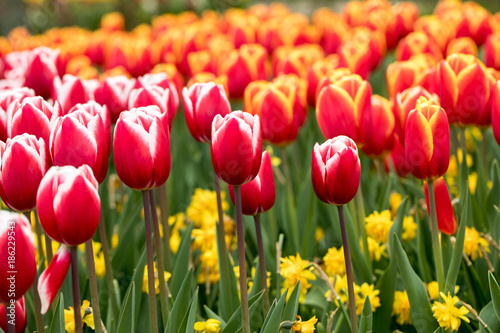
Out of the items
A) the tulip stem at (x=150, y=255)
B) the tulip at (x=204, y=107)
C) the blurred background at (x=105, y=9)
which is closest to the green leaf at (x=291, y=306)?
the tulip stem at (x=150, y=255)

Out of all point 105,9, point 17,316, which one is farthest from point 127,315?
point 105,9

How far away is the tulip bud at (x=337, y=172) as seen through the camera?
1557 mm

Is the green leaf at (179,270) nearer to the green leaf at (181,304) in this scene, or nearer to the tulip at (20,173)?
the green leaf at (181,304)

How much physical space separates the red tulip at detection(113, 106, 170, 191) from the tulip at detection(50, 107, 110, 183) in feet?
0.20

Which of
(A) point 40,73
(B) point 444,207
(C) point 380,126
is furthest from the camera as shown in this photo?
(A) point 40,73

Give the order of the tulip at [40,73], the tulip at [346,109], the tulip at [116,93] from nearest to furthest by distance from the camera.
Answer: the tulip at [346,109]
the tulip at [116,93]
the tulip at [40,73]

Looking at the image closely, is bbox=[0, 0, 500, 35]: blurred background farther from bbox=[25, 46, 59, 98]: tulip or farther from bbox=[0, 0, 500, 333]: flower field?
bbox=[0, 0, 500, 333]: flower field

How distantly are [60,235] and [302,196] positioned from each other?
5.00ft

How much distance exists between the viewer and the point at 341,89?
6.98ft

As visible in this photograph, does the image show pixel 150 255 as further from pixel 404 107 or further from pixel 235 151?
pixel 404 107

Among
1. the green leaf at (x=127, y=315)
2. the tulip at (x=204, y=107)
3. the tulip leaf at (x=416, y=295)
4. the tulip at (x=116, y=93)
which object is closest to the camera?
the green leaf at (x=127, y=315)

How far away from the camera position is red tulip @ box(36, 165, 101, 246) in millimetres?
1258

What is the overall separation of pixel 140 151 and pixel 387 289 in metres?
1.07

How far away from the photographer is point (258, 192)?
1.71 m
